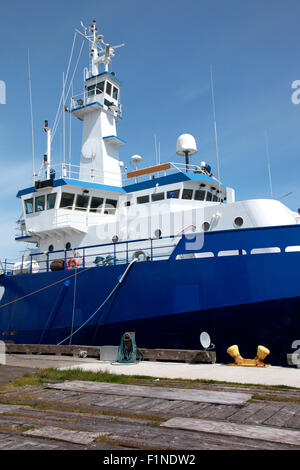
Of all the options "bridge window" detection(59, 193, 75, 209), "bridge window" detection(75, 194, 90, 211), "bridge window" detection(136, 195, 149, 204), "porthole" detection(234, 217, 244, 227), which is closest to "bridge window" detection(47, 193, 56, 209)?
"bridge window" detection(59, 193, 75, 209)

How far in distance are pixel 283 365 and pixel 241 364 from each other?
42.9 inches

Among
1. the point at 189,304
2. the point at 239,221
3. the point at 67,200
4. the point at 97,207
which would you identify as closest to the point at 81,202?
the point at 67,200

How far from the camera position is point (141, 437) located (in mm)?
3529

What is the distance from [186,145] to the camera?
16.3 m

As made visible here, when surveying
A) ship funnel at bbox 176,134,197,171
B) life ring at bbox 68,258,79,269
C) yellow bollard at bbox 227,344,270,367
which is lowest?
yellow bollard at bbox 227,344,270,367

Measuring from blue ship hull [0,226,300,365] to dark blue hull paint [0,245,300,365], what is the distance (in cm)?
2

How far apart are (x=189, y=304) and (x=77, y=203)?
7191mm

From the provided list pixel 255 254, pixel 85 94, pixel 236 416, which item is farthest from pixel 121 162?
pixel 236 416

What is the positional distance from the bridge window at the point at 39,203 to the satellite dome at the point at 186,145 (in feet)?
19.8

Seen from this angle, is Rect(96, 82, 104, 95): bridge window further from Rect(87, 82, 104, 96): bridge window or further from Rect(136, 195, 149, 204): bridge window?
Rect(136, 195, 149, 204): bridge window

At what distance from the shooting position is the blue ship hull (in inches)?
355

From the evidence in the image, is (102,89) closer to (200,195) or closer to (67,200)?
(67,200)

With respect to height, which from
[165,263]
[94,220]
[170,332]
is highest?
[94,220]
